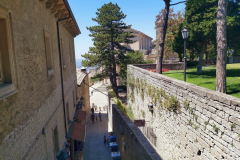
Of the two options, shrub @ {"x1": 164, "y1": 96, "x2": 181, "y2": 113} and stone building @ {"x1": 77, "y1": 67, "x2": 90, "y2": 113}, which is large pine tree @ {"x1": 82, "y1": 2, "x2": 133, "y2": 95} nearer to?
stone building @ {"x1": 77, "y1": 67, "x2": 90, "y2": 113}

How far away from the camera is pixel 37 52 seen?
191 inches

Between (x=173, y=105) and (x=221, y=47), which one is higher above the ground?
(x=221, y=47)

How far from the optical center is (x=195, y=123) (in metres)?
5.72

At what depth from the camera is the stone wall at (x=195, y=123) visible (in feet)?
14.3

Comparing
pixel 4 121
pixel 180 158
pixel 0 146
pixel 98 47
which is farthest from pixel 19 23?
pixel 98 47

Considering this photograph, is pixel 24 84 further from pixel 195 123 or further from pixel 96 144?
pixel 96 144

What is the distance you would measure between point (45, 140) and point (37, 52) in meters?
2.32

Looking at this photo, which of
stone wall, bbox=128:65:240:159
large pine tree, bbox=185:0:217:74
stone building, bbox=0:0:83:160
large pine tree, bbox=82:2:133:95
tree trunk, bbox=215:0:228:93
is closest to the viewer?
stone building, bbox=0:0:83:160

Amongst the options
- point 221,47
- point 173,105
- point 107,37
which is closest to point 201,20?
point 221,47

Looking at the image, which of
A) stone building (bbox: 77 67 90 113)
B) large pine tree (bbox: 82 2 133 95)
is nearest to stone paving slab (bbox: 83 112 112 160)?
stone building (bbox: 77 67 90 113)

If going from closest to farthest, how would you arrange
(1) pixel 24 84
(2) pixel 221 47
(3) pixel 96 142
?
(1) pixel 24 84 → (2) pixel 221 47 → (3) pixel 96 142

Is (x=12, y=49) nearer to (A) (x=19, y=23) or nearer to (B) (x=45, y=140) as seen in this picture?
(A) (x=19, y=23)

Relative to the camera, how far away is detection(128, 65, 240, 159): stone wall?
434 centimetres

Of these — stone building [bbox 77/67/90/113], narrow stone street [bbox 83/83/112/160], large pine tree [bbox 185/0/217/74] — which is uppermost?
large pine tree [bbox 185/0/217/74]
